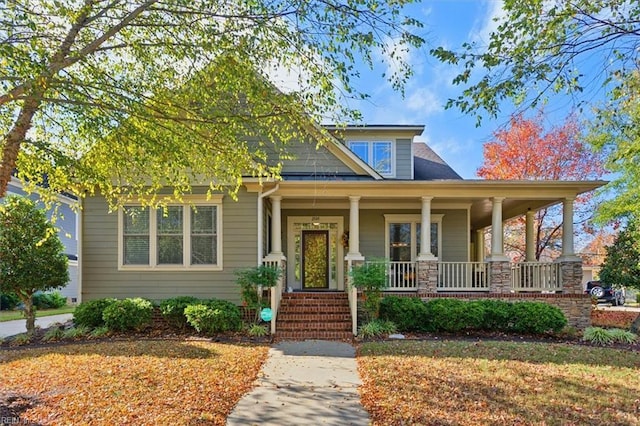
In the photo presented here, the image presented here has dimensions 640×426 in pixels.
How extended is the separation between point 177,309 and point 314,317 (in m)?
3.19

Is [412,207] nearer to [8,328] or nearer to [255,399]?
[255,399]

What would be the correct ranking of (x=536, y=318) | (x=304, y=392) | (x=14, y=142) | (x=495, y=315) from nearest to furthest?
1. (x=14, y=142)
2. (x=304, y=392)
3. (x=536, y=318)
4. (x=495, y=315)

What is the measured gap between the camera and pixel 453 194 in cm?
1107

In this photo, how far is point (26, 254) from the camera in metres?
9.09

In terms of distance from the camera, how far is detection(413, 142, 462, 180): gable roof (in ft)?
44.6

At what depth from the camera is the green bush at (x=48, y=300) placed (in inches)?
669

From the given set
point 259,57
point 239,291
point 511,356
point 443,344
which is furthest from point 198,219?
point 511,356

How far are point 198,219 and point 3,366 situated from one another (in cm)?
493

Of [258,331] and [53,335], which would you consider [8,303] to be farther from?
[258,331]

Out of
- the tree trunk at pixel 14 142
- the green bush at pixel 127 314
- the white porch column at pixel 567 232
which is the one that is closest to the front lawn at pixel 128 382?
the green bush at pixel 127 314

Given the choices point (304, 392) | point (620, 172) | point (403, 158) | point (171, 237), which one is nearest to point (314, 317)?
point (171, 237)

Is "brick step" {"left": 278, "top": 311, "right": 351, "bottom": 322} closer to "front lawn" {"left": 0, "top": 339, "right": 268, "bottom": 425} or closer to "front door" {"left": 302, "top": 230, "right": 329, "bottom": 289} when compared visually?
"front lawn" {"left": 0, "top": 339, "right": 268, "bottom": 425}

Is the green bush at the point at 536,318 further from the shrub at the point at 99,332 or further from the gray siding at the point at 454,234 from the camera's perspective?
the shrub at the point at 99,332

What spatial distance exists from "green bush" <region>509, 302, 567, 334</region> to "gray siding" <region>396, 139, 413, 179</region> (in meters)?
5.27
